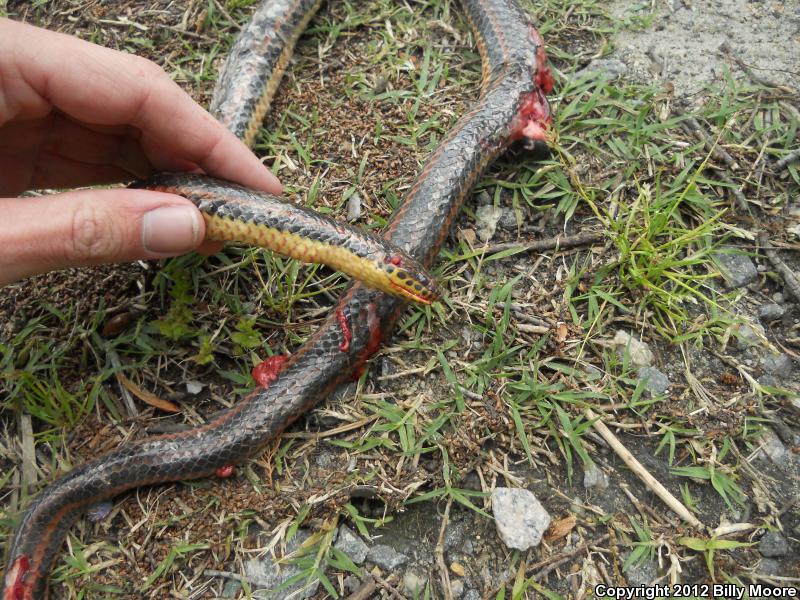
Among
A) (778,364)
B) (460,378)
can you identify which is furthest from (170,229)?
(778,364)

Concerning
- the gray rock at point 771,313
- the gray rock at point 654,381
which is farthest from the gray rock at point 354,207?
the gray rock at point 771,313

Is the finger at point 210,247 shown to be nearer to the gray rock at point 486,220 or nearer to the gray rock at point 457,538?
the gray rock at point 486,220

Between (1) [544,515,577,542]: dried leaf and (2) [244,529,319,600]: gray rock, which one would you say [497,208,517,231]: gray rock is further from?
(2) [244,529,319,600]: gray rock

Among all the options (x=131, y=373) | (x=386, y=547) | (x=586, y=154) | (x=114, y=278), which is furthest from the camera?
(x=586, y=154)

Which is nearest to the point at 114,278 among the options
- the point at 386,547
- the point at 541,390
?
the point at 386,547

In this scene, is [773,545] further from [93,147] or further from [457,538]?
[93,147]

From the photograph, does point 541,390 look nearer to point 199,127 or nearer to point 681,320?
point 681,320
